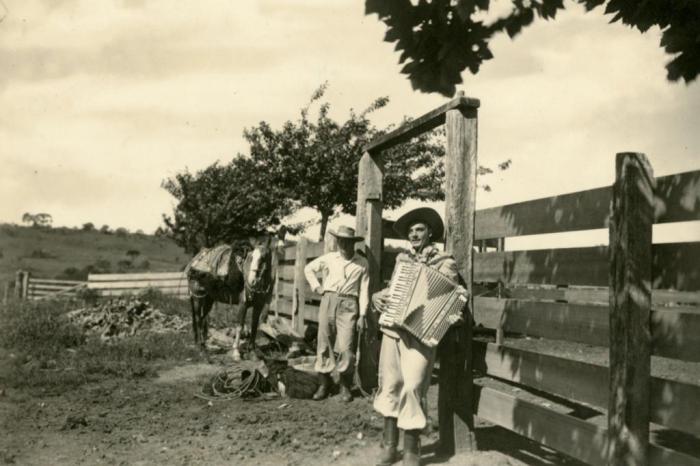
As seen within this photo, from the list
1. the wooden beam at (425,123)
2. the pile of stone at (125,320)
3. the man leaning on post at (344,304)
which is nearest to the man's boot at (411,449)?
the man leaning on post at (344,304)

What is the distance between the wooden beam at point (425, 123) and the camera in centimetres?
501

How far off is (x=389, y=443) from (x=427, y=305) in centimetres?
124

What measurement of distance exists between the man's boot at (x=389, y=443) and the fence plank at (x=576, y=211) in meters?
1.71

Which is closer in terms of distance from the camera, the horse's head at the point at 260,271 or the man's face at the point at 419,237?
the man's face at the point at 419,237

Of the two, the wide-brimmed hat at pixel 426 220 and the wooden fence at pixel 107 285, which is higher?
the wide-brimmed hat at pixel 426 220

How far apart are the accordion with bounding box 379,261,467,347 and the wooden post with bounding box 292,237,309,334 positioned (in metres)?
6.18

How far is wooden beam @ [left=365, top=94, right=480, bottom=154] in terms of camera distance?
5.01 metres

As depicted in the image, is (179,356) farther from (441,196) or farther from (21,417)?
(441,196)

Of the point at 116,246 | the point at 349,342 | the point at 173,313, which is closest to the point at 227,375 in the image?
the point at 349,342

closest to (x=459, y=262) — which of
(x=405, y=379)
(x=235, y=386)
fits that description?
(x=405, y=379)

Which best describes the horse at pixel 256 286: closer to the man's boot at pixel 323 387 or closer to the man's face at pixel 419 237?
the man's boot at pixel 323 387

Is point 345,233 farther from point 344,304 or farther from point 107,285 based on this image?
point 107,285

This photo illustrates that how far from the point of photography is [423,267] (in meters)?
4.62

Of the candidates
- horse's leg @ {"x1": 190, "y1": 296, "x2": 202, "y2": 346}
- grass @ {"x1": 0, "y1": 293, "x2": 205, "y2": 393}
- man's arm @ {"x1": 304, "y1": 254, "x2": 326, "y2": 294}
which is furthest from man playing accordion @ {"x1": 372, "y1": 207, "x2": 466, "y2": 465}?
horse's leg @ {"x1": 190, "y1": 296, "x2": 202, "y2": 346}
